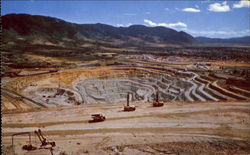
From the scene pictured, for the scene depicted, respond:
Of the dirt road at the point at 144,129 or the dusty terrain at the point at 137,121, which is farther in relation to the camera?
the dusty terrain at the point at 137,121

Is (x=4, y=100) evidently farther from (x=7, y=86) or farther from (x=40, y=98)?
(x=7, y=86)

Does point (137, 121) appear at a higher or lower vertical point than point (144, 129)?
Result: higher

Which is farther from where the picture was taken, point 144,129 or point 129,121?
point 129,121

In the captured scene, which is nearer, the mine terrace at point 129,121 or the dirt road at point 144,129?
the dirt road at point 144,129

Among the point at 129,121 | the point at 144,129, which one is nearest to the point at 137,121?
the point at 129,121

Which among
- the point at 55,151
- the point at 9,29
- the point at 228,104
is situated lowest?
the point at 55,151

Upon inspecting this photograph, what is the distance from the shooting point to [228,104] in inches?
1017

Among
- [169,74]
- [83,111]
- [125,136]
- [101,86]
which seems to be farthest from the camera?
[169,74]

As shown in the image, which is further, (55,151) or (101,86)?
(101,86)

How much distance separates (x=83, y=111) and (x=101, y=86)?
21.0 m

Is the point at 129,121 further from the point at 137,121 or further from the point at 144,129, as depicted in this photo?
the point at 144,129

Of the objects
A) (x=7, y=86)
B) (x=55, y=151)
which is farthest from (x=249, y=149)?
(x=7, y=86)

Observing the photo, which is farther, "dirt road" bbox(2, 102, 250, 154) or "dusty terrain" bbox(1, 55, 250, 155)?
"dusty terrain" bbox(1, 55, 250, 155)

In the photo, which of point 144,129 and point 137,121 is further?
point 137,121
